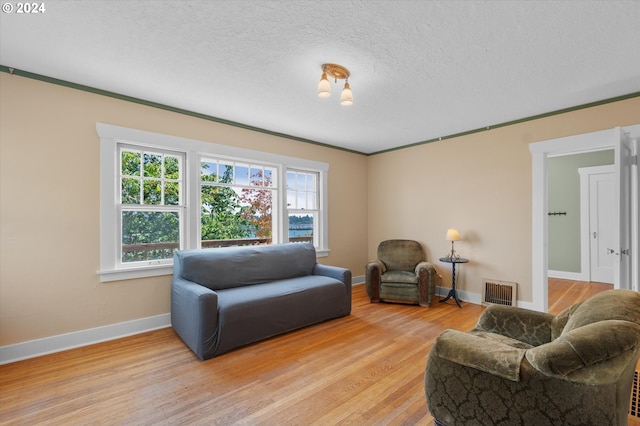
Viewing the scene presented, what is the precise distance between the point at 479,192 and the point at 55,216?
516 centimetres

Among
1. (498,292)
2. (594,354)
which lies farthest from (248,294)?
(498,292)

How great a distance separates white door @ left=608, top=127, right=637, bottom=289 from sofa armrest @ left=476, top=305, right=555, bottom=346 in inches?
48.4

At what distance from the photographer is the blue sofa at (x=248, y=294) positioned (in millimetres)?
2616

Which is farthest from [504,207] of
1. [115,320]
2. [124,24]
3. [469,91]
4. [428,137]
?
[115,320]

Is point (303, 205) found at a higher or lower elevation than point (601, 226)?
higher

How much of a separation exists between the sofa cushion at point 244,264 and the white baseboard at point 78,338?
0.70 m

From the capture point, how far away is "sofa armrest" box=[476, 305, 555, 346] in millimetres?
1903

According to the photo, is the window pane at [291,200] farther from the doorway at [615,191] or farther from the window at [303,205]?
the doorway at [615,191]

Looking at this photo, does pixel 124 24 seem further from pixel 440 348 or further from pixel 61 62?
pixel 440 348

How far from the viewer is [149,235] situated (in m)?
3.34

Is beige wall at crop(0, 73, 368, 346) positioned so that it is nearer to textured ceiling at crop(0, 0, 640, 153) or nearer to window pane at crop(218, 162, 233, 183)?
textured ceiling at crop(0, 0, 640, 153)

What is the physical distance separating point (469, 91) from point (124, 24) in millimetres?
3085

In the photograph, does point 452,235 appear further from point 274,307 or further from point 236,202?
point 236,202
